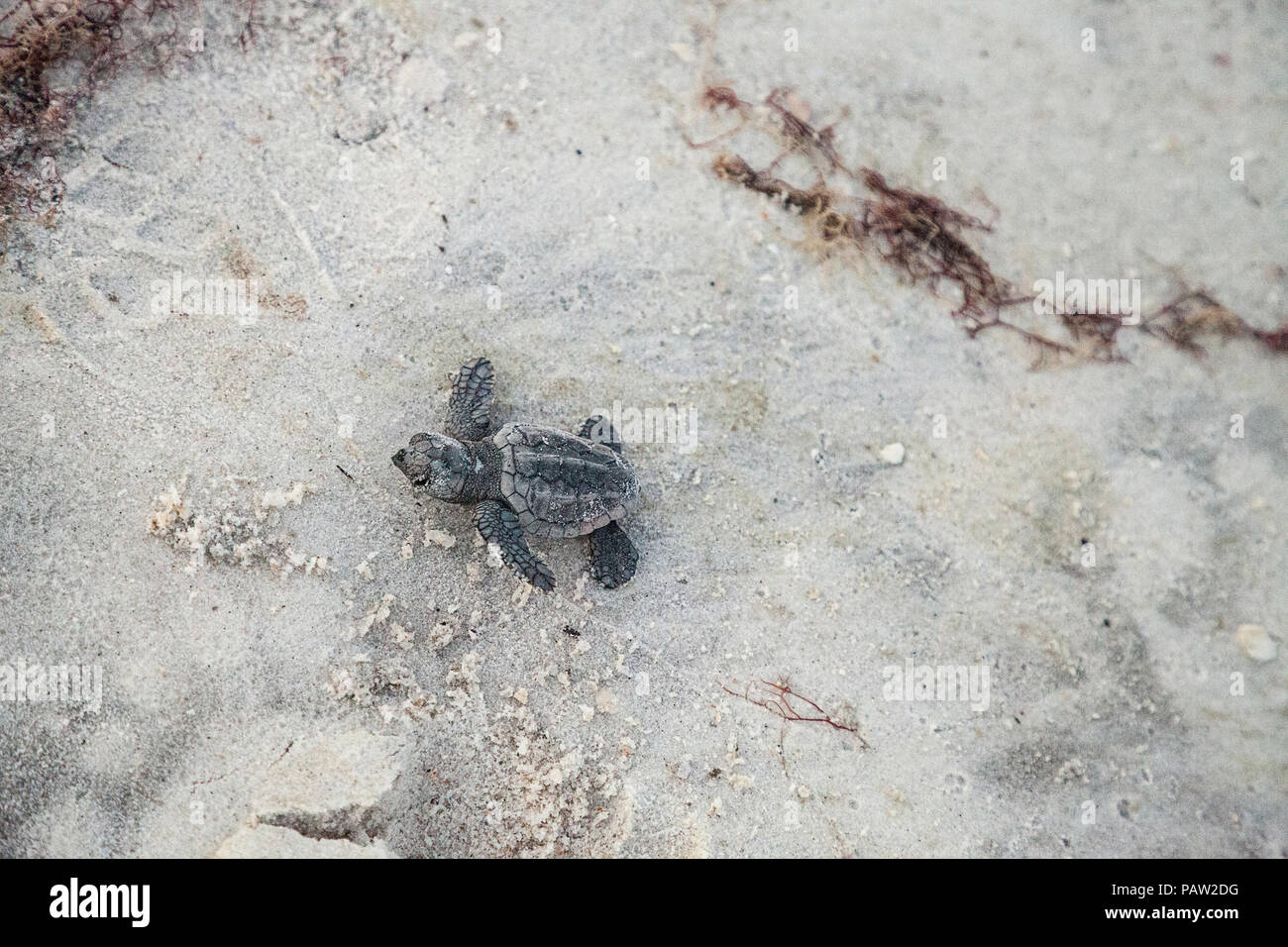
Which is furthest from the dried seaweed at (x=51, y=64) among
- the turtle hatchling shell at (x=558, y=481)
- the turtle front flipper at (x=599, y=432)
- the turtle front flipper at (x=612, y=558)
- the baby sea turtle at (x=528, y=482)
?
the turtle front flipper at (x=612, y=558)

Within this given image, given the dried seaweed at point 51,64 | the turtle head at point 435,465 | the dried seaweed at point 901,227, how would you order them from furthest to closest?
the dried seaweed at point 901,227 → the dried seaweed at point 51,64 → the turtle head at point 435,465

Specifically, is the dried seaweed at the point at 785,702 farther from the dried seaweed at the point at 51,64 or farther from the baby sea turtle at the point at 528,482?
the dried seaweed at the point at 51,64

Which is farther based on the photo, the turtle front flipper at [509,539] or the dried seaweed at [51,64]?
the dried seaweed at [51,64]

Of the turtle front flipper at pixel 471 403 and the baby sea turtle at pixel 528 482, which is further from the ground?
the turtle front flipper at pixel 471 403

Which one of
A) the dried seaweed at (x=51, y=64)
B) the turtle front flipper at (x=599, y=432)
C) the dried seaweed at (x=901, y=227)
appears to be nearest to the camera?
the dried seaweed at (x=51, y=64)

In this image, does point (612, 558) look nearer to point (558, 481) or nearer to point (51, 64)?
point (558, 481)

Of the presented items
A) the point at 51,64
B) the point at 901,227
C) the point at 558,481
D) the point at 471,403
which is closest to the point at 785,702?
the point at 558,481

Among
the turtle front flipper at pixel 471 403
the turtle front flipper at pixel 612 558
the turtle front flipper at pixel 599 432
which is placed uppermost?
the turtle front flipper at pixel 471 403
